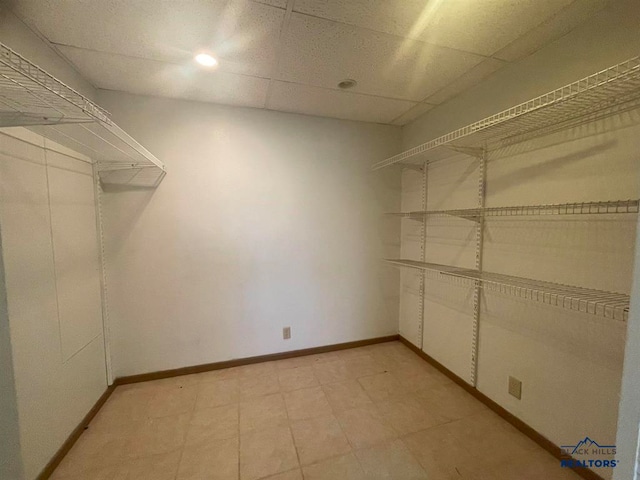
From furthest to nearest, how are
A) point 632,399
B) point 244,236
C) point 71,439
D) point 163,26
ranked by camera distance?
point 244,236 < point 71,439 < point 163,26 < point 632,399

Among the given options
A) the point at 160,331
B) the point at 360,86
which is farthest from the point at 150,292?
the point at 360,86

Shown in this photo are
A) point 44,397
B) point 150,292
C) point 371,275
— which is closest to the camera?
point 44,397

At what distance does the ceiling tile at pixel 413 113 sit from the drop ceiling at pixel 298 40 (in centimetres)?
23

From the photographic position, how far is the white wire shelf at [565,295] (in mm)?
1064

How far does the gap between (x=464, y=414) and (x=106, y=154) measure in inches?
119

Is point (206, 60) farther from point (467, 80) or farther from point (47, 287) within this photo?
point (467, 80)

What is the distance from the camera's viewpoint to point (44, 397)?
1.32m

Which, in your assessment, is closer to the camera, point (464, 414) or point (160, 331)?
point (464, 414)

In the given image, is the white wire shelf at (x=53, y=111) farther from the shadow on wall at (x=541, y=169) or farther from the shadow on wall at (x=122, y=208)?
the shadow on wall at (x=541, y=169)

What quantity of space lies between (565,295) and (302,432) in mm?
1624

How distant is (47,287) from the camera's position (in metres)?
1.39

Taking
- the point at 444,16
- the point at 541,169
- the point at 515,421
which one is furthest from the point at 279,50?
the point at 515,421

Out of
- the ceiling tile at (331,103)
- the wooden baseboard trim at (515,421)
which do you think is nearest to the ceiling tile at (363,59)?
the ceiling tile at (331,103)

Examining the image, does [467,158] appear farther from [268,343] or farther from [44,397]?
[44,397]
